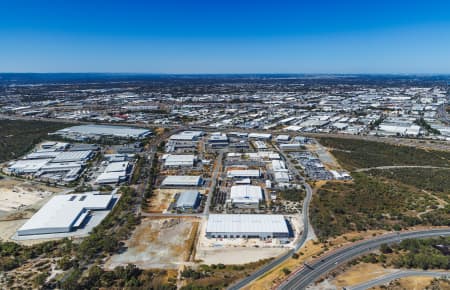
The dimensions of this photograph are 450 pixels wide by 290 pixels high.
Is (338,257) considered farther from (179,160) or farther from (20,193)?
(20,193)

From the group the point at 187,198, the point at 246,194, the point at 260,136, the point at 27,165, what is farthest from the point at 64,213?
the point at 260,136

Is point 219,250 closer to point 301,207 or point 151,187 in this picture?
point 301,207

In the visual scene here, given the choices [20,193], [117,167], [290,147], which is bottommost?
[20,193]

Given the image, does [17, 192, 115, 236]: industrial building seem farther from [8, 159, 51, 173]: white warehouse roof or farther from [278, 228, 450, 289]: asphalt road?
[278, 228, 450, 289]: asphalt road

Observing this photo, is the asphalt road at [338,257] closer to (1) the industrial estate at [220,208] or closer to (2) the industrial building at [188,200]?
(1) the industrial estate at [220,208]

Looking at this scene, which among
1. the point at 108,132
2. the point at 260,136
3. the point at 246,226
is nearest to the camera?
the point at 246,226

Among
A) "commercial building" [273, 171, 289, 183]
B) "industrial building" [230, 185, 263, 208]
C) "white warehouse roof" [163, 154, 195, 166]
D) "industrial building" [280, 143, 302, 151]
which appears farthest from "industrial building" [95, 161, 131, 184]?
"industrial building" [280, 143, 302, 151]
